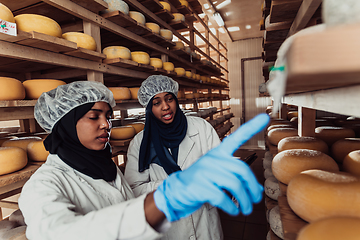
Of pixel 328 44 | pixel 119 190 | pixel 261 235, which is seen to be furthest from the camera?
pixel 261 235

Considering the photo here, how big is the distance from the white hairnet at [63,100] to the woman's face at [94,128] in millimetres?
58

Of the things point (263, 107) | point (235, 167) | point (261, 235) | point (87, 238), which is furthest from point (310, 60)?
point (263, 107)

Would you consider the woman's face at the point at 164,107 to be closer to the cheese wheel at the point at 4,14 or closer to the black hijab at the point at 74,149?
the black hijab at the point at 74,149

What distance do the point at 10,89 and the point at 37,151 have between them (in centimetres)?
42

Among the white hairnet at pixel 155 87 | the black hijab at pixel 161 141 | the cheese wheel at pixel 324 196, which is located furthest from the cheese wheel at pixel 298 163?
the white hairnet at pixel 155 87

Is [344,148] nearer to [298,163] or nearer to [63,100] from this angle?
[298,163]

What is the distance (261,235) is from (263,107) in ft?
19.9

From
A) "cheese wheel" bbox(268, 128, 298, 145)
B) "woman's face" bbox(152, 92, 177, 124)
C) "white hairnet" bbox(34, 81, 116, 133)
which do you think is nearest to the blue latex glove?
"white hairnet" bbox(34, 81, 116, 133)

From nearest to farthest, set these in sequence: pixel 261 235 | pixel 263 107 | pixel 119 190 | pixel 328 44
→ pixel 328 44
pixel 119 190
pixel 261 235
pixel 263 107

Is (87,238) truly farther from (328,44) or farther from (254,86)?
(254,86)

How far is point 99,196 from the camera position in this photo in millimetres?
944

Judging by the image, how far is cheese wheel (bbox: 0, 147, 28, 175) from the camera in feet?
3.64

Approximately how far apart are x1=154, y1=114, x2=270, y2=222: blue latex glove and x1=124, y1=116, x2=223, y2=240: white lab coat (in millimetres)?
880

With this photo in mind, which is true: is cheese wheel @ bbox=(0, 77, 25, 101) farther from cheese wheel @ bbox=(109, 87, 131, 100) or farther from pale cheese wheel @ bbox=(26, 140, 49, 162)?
cheese wheel @ bbox=(109, 87, 131, 100)
